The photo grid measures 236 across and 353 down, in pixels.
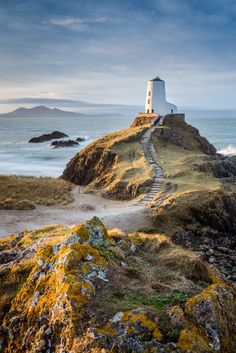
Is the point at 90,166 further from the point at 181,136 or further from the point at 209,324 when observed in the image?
the point at 209,324

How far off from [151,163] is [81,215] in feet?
32.3

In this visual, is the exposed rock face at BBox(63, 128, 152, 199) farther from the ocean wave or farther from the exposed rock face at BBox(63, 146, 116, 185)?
the ocean wave

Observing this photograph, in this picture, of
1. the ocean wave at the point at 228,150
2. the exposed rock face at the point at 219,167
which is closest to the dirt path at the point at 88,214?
the exposed rock face at the point at 219,167

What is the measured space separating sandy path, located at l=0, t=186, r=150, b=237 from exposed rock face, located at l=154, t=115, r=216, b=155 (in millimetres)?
14117

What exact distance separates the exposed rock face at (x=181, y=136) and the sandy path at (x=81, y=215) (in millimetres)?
14117

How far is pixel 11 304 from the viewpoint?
27.0 ft

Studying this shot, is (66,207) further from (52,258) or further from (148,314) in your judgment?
(148,314)

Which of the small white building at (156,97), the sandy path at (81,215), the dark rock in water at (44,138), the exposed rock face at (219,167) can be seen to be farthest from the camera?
the dark rock in water at (44,138)

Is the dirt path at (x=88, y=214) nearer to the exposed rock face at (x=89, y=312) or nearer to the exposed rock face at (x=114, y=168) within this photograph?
the exposed rock face at (x=114, y=168)

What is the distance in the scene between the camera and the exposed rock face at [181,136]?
36438 millimetres

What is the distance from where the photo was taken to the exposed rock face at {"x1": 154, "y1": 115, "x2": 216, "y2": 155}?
36438 millimetres

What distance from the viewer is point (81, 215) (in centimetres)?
2098

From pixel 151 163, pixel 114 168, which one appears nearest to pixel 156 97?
pixel 151 163

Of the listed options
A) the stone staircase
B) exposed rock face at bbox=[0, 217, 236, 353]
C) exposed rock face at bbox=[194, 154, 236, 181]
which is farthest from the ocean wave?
exposed rock face at bbox=[0, 217, 236, 353]
